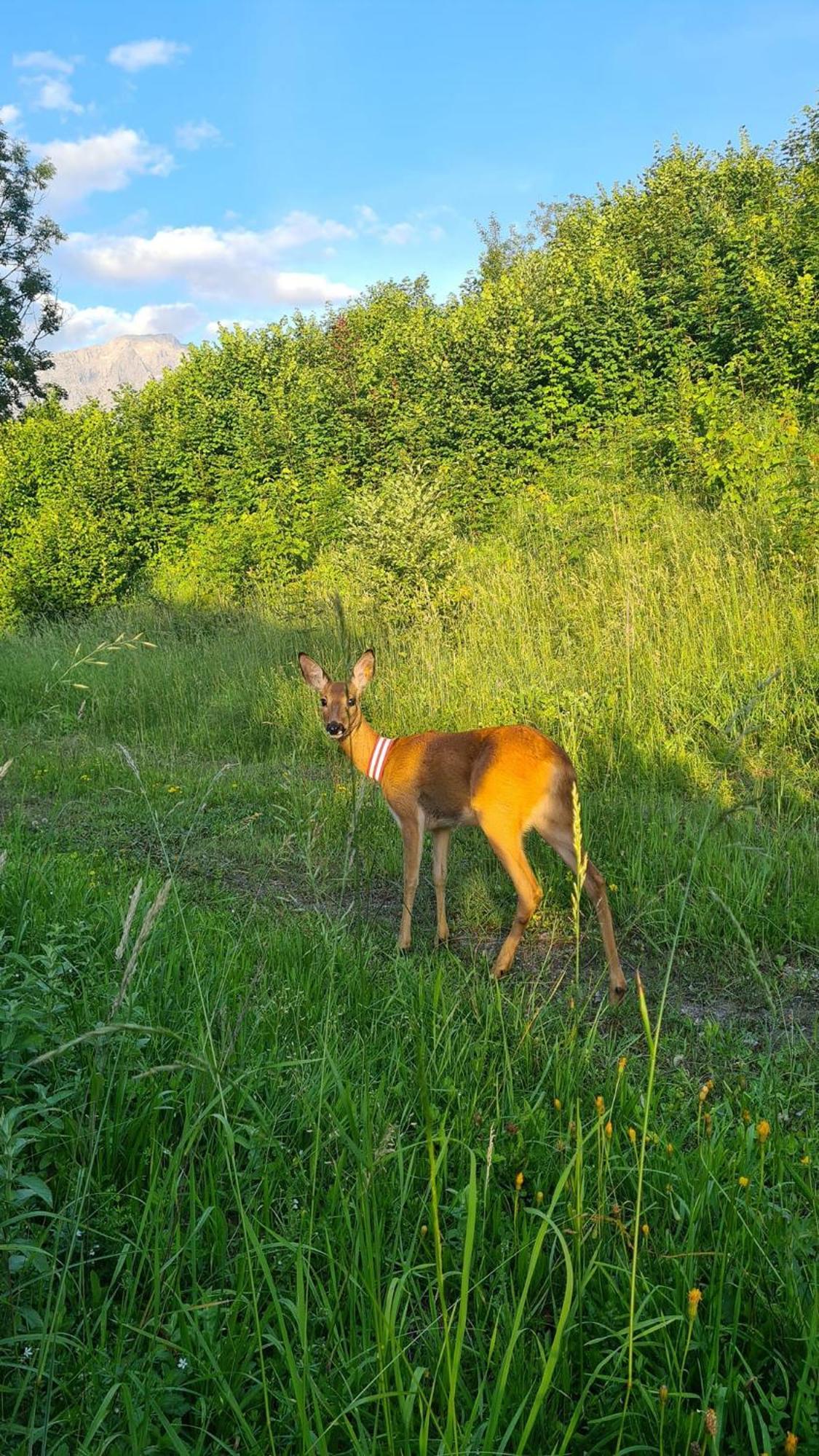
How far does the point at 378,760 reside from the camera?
496cm

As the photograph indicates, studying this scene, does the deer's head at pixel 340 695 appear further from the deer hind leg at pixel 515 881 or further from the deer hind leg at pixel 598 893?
the deer hind leg at pixel 598 893

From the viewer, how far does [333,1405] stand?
54.3 inches

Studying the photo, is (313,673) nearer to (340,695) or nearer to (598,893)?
(340,695)

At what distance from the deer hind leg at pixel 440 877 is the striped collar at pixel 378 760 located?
434 mm

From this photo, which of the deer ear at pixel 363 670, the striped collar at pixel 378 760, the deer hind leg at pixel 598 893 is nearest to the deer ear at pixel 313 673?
the deer ear at pixel 363 670

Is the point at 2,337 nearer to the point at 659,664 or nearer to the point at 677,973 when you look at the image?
the point at 659,664

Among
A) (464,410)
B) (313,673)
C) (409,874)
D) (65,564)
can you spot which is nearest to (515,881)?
(409,874)

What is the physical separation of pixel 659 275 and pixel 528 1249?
15378 mm

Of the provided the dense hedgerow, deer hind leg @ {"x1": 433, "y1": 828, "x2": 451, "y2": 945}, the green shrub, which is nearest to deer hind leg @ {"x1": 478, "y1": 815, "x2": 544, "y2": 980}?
deer hind leg @ {"x1": 433, "y1": 828, "x2": 451, "y2": 945}

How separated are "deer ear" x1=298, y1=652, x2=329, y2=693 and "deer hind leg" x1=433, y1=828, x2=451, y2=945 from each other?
1.09 meters

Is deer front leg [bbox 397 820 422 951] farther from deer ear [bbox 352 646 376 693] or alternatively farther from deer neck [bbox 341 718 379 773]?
deer ear [bbox 352 646 376 693]

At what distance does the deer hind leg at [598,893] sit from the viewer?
3.58 metres

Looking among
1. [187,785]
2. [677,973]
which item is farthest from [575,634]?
[677,973]

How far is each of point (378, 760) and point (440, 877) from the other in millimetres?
712
